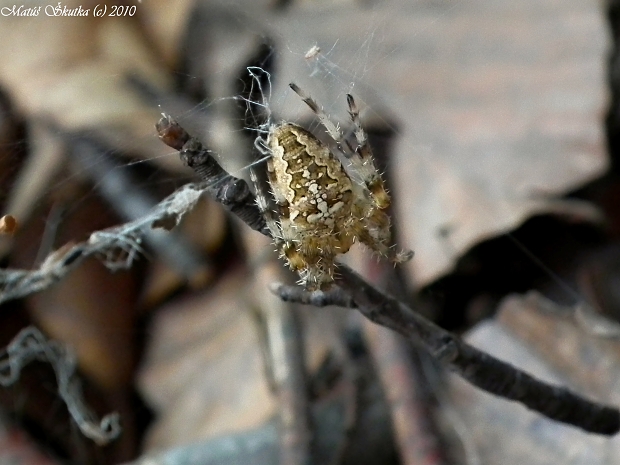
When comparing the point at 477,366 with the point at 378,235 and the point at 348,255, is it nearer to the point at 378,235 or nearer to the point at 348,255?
the point at 378,235

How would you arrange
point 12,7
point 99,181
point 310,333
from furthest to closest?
1. point 310,333
2. point 99,181
3. point 12,7

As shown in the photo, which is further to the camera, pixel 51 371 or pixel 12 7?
pixel 51 371

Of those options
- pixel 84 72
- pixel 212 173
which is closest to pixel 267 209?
pixel 212 173

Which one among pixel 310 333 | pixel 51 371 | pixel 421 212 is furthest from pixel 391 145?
pixel 51 371

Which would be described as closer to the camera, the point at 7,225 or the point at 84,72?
the point at 7,225

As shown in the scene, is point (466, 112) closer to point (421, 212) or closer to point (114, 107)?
point (421, 212)

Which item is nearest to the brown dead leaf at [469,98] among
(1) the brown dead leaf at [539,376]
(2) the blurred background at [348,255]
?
(2) the blurred background at [348,255]

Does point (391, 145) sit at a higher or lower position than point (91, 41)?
lower
